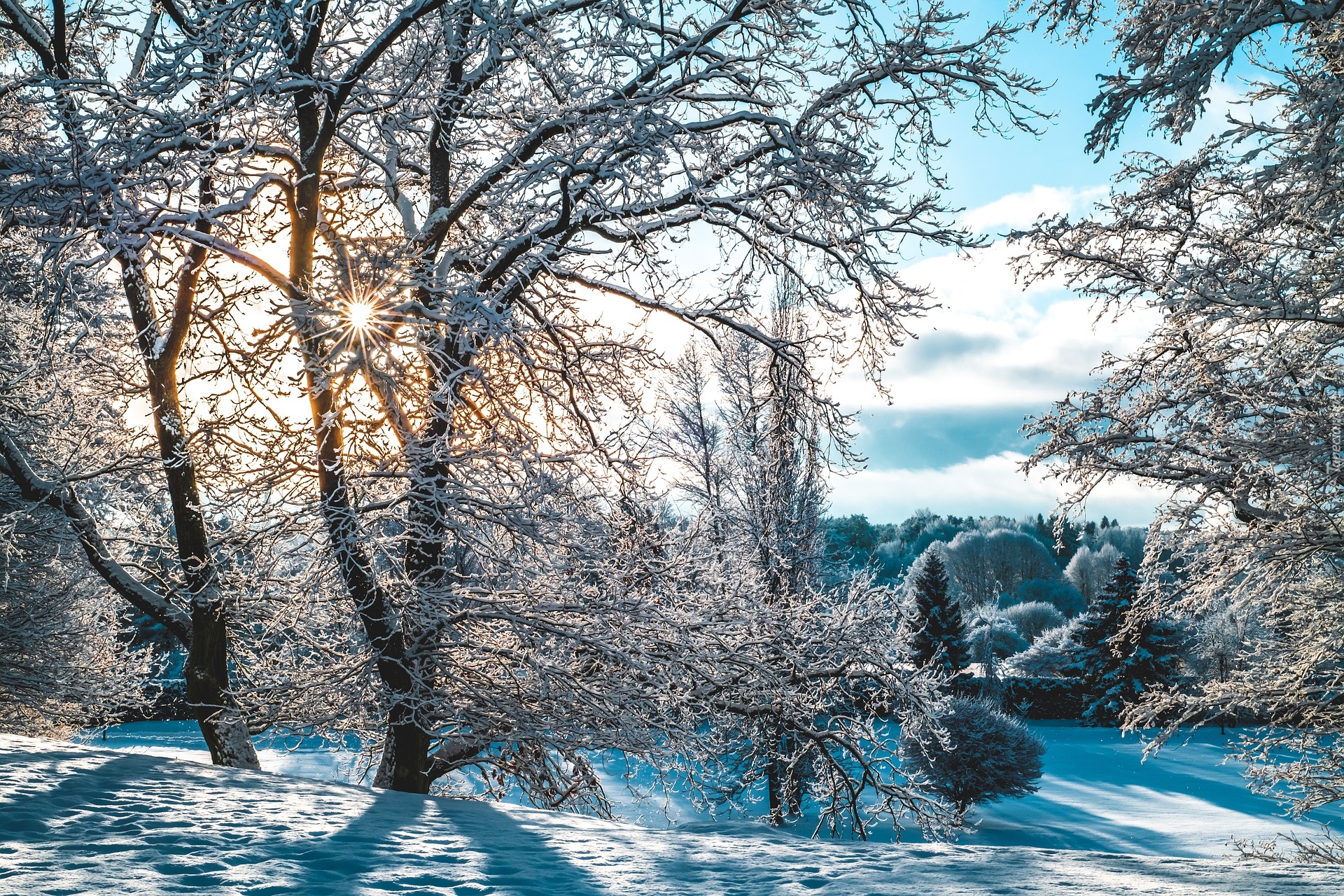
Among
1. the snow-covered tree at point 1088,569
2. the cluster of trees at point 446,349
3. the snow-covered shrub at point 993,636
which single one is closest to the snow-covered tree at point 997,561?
the snow-covered tree at point 1088,569

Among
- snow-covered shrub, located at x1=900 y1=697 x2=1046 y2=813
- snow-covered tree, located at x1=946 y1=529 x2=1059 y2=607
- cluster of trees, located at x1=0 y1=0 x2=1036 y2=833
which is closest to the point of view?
cluster of trees, located at x1=0 y1=0 x2=1036 y2=833

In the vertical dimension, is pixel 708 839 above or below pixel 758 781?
above

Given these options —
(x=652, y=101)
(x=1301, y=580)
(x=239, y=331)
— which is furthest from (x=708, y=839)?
(x=1301, y=580)


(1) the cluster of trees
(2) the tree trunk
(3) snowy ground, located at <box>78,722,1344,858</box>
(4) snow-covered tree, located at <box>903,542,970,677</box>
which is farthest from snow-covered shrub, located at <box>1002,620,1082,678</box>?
(2) the tree trunk

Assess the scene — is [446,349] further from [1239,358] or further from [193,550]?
Answer: [1239,358]

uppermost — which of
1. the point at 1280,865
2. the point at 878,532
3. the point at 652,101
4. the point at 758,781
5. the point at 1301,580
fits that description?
the point at 878,532

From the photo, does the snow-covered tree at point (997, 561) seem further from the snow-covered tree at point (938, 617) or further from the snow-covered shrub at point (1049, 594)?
the snow-covered tree at point (938, 617)

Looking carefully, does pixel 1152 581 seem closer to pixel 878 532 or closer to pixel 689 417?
pixel 689 417

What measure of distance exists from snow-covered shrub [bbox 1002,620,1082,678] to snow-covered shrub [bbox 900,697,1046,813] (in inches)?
824

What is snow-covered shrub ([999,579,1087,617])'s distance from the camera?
71.6 meters

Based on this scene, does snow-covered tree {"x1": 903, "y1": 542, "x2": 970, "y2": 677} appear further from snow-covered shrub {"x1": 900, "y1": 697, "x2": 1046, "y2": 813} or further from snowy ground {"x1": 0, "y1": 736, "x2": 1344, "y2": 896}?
snowy ground {"x1": 0, "y1": 736, "x2": 1344, "y2": 896}

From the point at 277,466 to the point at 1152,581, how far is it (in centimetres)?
1032

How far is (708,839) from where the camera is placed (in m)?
2.24

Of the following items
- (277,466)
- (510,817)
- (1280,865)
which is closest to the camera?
(1280,865)
